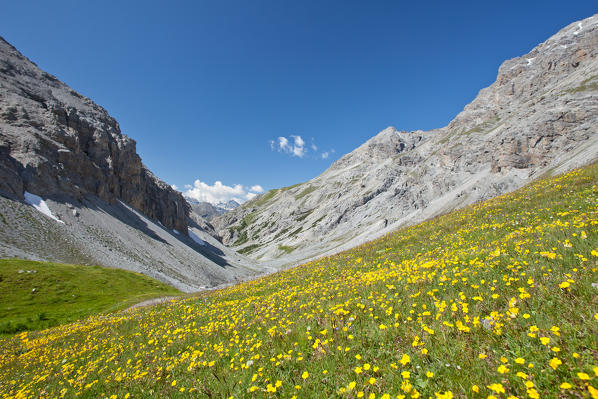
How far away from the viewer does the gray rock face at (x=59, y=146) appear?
3000 inches

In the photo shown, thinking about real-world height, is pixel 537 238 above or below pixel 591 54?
below

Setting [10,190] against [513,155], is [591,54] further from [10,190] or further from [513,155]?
[10,190]

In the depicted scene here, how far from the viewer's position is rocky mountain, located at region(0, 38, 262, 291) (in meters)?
60.5

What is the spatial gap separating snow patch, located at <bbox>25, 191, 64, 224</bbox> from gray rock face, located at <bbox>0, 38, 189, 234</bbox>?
7.05 ft

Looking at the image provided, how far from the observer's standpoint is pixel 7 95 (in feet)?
294

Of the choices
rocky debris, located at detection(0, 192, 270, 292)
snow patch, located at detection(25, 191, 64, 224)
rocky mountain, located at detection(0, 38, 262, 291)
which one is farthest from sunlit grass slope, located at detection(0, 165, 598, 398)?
snow patch, located at detection(25, 191, 64, 224)

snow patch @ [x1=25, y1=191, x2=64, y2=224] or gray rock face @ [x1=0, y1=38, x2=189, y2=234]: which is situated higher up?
gray rock face @ [x1=0, y1=38, x2=189, y2=234]

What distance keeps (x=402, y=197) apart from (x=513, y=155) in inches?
2647

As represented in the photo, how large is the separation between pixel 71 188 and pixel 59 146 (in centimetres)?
2107

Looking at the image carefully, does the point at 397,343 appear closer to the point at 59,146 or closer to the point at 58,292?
the point at 58,292

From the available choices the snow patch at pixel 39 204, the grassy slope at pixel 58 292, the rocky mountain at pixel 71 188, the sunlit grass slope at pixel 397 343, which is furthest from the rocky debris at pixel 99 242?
the sunlit grass slope at pixel 397 343

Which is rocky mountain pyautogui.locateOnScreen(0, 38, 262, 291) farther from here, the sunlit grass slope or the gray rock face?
the sunlit grass slope

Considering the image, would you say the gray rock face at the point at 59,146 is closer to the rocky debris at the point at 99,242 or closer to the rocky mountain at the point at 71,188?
the rocky mountain at the point at 71,188

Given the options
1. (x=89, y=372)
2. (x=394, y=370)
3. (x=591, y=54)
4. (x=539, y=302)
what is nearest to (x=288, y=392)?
(x=394, y=370)
